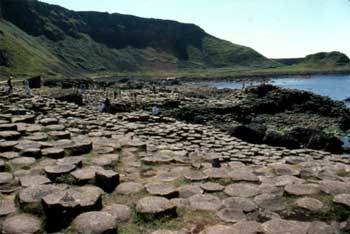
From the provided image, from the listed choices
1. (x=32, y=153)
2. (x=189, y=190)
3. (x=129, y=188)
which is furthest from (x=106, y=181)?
(x=32, y=153)

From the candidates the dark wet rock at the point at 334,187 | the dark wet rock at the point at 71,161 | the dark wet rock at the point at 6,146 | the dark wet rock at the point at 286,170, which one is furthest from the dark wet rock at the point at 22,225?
the dark wet rock at the point at 286,170

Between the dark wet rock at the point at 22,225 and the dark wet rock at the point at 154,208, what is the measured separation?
4.36 ft

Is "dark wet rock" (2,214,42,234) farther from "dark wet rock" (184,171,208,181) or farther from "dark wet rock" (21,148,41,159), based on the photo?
"dark wet rock" (21,148,41,159)

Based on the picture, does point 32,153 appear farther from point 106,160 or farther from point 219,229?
point 219,229

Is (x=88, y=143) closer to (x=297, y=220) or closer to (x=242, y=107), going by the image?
(x=297, y=220)

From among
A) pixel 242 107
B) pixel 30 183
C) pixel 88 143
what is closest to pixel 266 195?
pixel 30 183

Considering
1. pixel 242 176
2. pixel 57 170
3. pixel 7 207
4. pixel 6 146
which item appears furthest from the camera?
pixel 6 146

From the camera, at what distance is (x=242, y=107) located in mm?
44781

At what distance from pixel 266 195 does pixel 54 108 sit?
1519cm

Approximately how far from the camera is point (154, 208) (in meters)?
5.29

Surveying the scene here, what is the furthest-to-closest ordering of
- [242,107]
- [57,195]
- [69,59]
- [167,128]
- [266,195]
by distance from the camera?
[69,59]
[242,107]
[167,128]
[266,195]
[57,195]

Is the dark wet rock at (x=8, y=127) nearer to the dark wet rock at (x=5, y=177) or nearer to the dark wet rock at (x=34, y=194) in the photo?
the dark wet rock at (x=5, y=177)

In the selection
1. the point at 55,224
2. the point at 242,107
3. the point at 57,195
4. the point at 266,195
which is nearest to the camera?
the point at 55,224

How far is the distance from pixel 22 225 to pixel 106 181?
1.75m
